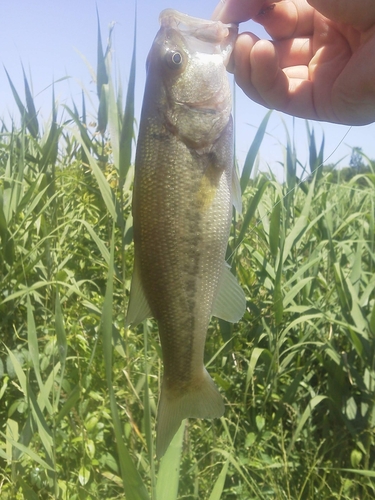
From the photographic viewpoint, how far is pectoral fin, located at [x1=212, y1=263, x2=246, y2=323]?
4.42ft

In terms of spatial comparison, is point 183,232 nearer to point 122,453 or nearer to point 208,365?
point 122,453

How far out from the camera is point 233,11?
5.15 feet

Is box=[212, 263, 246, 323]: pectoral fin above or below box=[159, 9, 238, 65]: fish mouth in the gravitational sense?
below

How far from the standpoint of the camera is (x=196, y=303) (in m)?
1.32

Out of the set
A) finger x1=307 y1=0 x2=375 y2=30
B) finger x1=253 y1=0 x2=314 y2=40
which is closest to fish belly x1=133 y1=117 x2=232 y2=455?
finger x1=307 y1=0 x2=375 y2=30

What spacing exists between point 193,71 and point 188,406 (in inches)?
40.8

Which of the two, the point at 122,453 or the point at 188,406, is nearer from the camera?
the point at 122,453

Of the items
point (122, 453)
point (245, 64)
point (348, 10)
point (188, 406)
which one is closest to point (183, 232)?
point (188, 406)

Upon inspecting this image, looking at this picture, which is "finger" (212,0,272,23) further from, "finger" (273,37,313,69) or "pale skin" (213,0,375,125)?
"finger" (273,37,313,69)

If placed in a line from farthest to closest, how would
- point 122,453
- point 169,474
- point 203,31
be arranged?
point 203,31, point 169,474, point 122,453

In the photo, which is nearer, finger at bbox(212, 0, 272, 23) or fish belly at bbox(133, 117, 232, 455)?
fish belly at bbox(133, 117, 232, 455)

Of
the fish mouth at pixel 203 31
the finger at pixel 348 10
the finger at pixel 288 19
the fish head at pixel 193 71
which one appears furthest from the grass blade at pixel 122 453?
the finger at pixel 288 19

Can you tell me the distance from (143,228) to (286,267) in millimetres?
1299

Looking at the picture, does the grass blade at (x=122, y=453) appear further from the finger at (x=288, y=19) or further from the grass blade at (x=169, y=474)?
the finger at (x=288, y=19)
